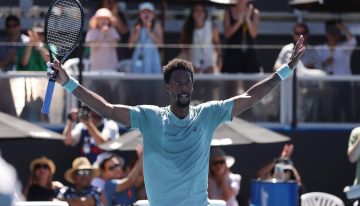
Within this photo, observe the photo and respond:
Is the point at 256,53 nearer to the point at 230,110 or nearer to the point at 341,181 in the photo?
the point at 341,181

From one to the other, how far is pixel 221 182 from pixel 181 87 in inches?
200

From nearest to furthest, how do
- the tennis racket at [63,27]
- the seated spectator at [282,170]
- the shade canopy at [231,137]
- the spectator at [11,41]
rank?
1. the tennis racket at [63,27]
2. the seated spectator at [282,170]
3. the shade canopy at [231,137]
4. the spectator at [11,41]

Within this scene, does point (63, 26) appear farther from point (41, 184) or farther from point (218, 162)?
point (218, 162)

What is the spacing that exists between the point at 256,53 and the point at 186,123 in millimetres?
6408

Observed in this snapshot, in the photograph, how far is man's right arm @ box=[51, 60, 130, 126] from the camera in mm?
5201

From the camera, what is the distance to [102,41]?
11.7m

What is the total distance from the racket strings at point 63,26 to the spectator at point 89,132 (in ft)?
14.8

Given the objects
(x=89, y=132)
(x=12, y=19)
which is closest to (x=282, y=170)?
(x=89, y=132)

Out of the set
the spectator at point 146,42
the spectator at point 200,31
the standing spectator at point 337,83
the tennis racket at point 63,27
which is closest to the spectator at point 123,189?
the spectator at point 146,42

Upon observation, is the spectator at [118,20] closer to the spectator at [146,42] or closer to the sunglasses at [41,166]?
the spectator at [146,42]

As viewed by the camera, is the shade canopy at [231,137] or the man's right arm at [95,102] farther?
the shade canopy at [231,137]

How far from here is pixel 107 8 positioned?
40.7 ft

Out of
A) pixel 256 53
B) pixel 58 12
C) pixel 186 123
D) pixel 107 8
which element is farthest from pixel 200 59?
pixel 186 123

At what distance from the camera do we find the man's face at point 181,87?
5.40 metres
